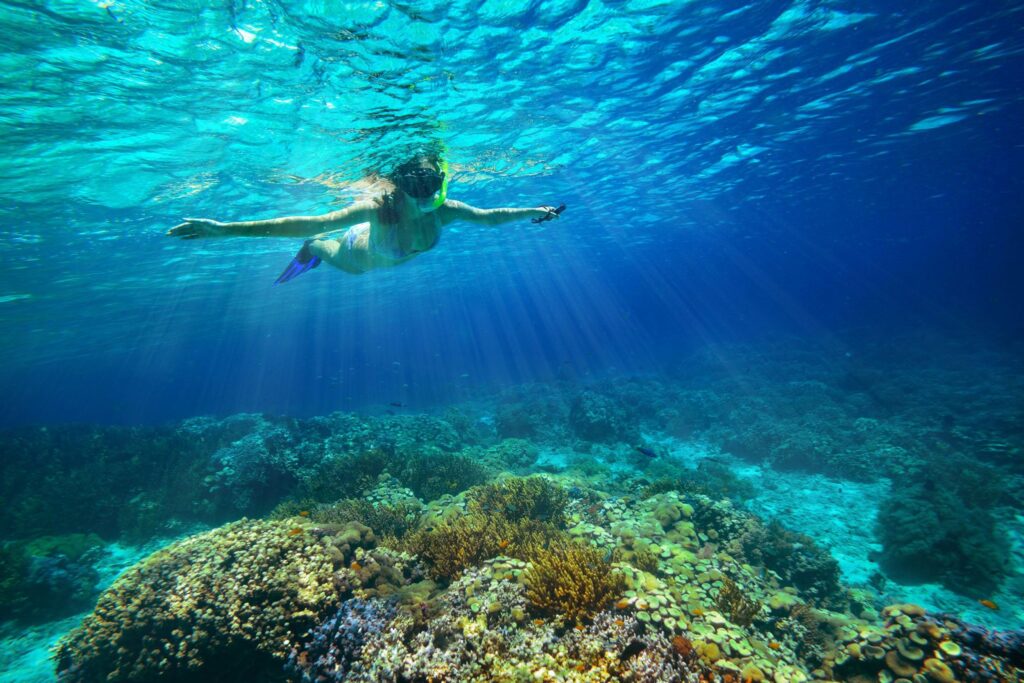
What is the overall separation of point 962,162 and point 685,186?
2004 centimetres

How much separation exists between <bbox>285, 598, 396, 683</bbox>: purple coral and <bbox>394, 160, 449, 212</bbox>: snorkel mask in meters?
5.14

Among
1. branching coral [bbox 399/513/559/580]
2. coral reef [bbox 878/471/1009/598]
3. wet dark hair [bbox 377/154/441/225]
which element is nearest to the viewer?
wet dark hair [bbox 377/154/441/225]

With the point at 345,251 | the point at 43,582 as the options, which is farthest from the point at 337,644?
the point at 43,582

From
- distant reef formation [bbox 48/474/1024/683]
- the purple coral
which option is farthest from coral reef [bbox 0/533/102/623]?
the purple coral

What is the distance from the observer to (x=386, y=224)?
5.97m

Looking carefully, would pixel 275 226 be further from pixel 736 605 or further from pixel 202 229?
pixel 736 605

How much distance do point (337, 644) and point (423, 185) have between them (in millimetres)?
5488

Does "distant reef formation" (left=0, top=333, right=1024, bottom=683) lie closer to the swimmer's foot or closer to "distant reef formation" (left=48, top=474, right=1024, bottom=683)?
"distant reef formation" (left=48, top=474, right=1024, bottom=683)

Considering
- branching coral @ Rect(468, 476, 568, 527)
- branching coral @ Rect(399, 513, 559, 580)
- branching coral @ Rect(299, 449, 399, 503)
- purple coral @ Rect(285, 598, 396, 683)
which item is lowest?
branching coral @ Rect(299, 449, 399, 503)

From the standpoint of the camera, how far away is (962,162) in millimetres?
27188

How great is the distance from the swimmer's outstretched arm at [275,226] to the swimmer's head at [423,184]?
0.58 m

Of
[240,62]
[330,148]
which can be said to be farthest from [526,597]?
[330,148]

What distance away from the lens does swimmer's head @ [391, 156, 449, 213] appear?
492 centimetres

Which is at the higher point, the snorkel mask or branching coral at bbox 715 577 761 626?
the snorkel mask
